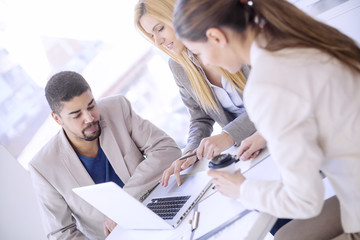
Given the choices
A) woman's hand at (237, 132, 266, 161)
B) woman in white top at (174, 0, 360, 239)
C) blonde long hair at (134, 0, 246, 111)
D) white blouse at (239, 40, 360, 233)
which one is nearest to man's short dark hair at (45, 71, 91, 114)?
blonde long hair at (134, 0, 246, 111)

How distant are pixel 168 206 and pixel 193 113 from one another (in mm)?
750

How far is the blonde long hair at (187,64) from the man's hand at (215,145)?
0.30 metres

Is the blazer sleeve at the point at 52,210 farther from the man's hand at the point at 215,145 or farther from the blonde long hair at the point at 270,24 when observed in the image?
the blonde long hair at the point at 270,24

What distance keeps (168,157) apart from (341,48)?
3.87 ft

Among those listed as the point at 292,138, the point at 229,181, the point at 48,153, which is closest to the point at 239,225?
the point at 229,181

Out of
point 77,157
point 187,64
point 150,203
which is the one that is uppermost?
point 187,64

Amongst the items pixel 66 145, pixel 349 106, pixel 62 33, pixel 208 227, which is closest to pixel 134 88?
pixel 62 33

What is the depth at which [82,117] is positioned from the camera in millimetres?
1833

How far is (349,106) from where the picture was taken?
0.78m

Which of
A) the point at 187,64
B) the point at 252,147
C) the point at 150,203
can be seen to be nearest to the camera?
the point at 252,147

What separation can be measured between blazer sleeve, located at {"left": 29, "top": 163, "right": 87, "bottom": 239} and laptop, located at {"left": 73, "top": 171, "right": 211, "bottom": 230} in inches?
23.4

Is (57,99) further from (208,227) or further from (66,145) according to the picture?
(208,227)

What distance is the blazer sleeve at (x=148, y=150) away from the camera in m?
1.73

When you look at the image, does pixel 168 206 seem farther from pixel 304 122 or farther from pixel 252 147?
pixel 304 122
